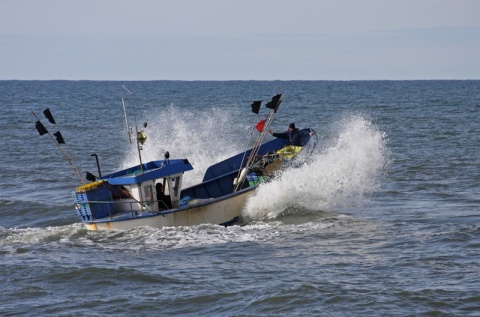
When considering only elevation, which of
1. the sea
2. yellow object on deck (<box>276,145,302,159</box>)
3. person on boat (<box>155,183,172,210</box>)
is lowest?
the sea

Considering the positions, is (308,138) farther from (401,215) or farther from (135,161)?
(135,161)

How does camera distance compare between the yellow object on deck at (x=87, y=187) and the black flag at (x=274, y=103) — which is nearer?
the yellow object on deck at (x=87, y=187)

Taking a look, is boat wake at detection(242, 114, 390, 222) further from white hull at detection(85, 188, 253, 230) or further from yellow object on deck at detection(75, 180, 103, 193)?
yellow object on deck at detection(75, 180, 103, 193)

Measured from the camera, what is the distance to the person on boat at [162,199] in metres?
22.1

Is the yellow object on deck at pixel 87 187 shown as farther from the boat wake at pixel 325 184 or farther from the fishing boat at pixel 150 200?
the boat wake at pixel 325 184

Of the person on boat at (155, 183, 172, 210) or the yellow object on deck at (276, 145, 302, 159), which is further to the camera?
the yellow object on deck at (276, 145, 302, 159)

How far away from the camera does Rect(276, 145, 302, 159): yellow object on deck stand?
25.7m

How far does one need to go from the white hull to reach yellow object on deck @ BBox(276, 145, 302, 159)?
338cm

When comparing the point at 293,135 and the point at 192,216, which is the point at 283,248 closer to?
the point at 192,216

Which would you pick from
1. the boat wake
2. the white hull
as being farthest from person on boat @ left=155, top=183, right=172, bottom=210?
the boat wake

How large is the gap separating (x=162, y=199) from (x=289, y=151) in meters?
5.53

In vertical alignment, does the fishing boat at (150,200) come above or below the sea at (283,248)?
above

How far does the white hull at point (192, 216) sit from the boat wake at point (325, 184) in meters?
0.34

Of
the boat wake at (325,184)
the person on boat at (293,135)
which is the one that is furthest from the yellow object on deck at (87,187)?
the person on boat at (293,135)
